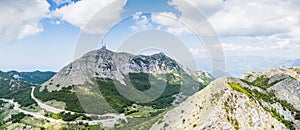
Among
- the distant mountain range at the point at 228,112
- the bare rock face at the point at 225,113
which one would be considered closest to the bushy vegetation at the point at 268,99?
the distant mountain range at the point at 228,112

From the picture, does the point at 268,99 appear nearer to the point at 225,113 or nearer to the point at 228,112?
the point at 228,112

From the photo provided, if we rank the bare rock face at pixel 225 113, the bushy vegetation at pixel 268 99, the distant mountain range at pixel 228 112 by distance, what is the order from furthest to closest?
the bushy vegetation at pixel 268 99 < the distant mountain range at pixel 228 112 < the bare rock face at pixel 225 113

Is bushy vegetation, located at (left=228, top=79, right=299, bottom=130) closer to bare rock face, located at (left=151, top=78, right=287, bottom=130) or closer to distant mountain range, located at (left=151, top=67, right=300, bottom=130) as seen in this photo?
distant mountain range, located at (left=151, top=67, right=300, bottom=130)

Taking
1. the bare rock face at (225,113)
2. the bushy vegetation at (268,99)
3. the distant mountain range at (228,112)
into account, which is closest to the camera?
the bare rock face at (225,113)

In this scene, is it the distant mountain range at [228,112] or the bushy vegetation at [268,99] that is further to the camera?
the bushy vegetation at [268,99]

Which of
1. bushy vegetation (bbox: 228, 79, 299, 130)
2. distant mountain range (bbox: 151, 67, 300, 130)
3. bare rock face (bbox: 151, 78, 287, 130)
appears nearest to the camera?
bare rock face (bbox: 151, 78, 287, 130)

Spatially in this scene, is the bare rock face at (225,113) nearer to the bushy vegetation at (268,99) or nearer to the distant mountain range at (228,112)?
the distant mountain range at (228,112)

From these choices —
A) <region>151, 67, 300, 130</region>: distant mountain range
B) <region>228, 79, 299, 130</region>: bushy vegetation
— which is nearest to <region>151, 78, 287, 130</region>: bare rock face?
<region>151, 67, 300, 130</region>: distant mountain range

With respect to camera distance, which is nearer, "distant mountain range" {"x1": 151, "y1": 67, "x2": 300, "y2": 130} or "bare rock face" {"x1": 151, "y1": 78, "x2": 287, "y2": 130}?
"bare rock face" {"x1": 151, "y1": 78, "x2": 287, "y2": 130}

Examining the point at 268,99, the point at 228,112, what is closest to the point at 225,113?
the point at 228,112
